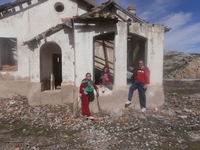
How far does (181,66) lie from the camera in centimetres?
1862

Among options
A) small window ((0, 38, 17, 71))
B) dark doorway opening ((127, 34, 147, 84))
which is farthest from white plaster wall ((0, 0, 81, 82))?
dark doorway opening ((127, 34, 147, 84))

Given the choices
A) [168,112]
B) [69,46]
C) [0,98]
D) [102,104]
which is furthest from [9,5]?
[168,112]

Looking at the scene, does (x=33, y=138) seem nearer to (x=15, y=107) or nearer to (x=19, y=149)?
(x=19, y=149)

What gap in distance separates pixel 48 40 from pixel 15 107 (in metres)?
3.55

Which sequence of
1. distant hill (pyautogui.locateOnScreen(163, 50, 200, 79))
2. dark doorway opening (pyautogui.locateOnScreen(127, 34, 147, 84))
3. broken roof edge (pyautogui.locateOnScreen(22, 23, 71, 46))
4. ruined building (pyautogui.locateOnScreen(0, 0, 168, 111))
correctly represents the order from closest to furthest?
1. ruined building (pyautogui.locateOnScreen(0, 0, 168, 111))
2. broken roof edge (pyautogui.locateOnScreen(22, 23, 71, 46))
3. dark doorway opening (pyautogui.locateOnScreen(127, 34, 147, 84))
4. distant hill (pyautogui.locateOnScreen(163, 50, 200, 79))

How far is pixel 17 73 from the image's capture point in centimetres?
879

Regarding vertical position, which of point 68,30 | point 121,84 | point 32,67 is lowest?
point 121,84

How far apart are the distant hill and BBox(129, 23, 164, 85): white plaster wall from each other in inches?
433

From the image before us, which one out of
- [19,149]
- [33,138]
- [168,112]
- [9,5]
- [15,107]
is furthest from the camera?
[9,5]

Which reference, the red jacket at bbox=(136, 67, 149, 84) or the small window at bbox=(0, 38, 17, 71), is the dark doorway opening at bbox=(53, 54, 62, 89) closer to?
the small window at bbox=(0, 38, 17, 71)

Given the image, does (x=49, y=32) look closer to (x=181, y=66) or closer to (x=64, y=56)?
(x=64, y=56)

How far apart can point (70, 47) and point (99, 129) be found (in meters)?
4.16

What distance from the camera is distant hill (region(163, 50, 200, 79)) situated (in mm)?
17344

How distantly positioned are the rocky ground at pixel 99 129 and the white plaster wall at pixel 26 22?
265 cm
